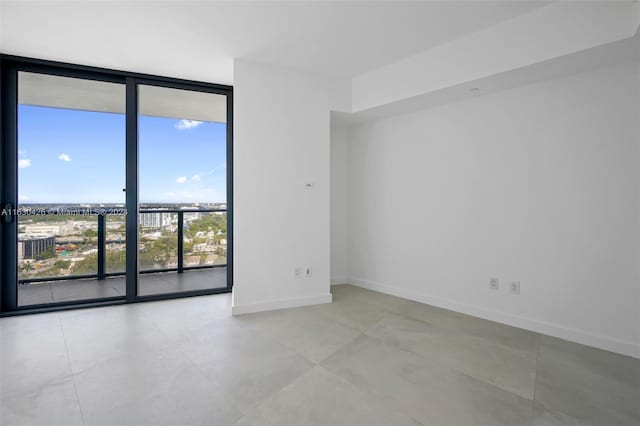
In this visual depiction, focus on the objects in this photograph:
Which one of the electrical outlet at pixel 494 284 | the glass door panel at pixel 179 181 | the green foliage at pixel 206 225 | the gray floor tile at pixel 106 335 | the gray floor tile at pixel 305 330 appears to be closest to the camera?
the gray floor tile at pixel 106 335

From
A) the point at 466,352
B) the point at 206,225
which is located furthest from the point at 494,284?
the point at 206,225

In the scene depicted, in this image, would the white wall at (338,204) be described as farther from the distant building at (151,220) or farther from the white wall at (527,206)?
the distant building at (151,220)

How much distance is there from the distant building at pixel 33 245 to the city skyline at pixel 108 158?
40cm

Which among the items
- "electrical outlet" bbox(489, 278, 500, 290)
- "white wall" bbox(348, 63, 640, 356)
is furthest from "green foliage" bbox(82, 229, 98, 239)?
"electrical outlet" bbox(489, 278, 500, 290)

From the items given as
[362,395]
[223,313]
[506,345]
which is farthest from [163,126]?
[506,345]

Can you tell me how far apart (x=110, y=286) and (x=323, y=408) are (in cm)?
372

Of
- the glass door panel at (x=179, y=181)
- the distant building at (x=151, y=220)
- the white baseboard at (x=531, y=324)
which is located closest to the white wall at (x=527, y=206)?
the white baseboard at (x=531, y=324)

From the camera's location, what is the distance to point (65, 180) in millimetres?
3797

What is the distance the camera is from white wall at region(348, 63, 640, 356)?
8.70ft

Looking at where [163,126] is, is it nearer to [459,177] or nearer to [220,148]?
[220,148]

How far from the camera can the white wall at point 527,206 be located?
265 centimetres

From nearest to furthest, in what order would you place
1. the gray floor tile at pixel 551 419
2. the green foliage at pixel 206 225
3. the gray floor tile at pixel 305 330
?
the gray floor tile at pixel 551 419, the gray floor tile at pixel 305 330, the green foliage at pixel 206 225

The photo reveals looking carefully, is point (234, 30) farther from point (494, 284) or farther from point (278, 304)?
point (494, 284)

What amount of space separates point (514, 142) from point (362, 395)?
106 inches
